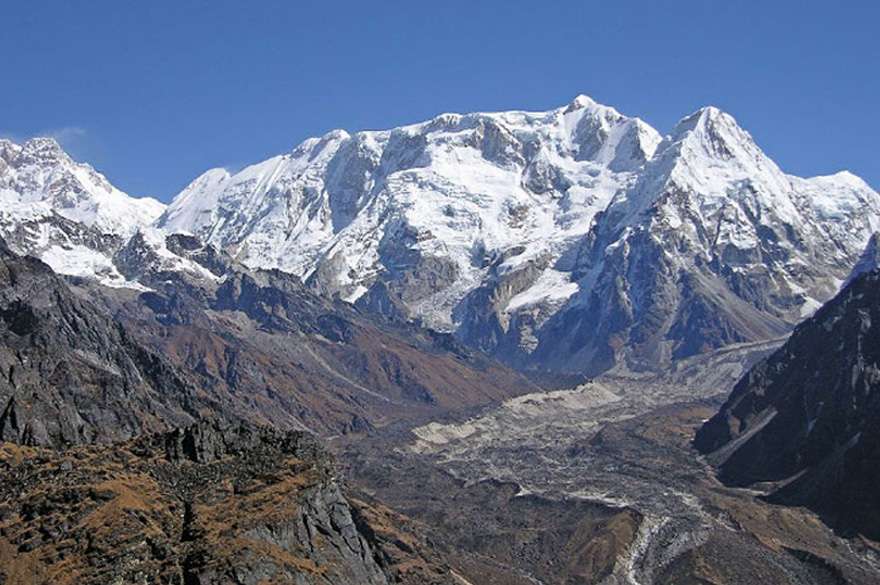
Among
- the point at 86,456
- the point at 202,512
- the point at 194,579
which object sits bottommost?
the point at 194,579

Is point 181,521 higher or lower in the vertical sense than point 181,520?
lower

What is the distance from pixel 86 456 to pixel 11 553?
37751 millimetres

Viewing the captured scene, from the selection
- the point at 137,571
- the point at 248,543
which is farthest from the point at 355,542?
the point at 137,571

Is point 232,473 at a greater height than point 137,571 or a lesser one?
greater

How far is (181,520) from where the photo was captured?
172 metres

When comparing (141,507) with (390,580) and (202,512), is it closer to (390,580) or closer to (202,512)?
(202,512)

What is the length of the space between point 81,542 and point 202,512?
1803 cm

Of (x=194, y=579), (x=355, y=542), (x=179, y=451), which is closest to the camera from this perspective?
(x=194, y=579)

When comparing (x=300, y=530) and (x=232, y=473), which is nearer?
(x=300, y=530)

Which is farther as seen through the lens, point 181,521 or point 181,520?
point 181,520

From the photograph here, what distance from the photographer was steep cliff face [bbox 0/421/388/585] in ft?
515

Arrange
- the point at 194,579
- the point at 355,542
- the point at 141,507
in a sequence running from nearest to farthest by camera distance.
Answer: the point at 194,579 → the point at 141,507 → the point at 355,542

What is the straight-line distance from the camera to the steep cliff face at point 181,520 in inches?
6181

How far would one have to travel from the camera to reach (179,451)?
198 m
